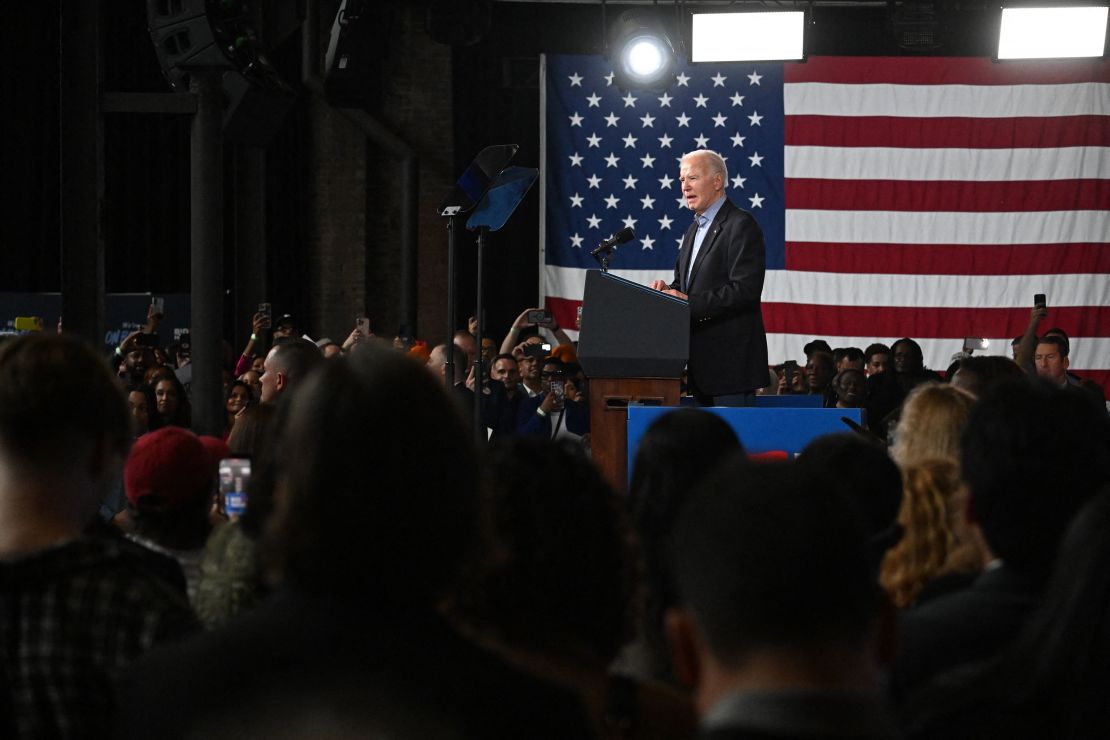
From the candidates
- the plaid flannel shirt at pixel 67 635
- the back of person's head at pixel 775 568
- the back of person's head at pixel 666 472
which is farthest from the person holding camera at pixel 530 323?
the back of person's head at pixel 775 568

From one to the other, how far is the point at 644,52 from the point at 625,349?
4830 millimetres

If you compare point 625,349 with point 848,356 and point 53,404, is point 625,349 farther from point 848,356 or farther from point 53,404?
point 848,356

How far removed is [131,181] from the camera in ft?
33.4

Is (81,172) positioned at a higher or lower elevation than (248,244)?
→ higher

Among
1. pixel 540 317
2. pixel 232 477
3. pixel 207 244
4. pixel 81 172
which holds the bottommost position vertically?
pixel 232 477

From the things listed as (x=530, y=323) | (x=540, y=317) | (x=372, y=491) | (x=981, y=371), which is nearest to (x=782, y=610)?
(x=372, y=491)

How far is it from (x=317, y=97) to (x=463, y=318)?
7.18 ft

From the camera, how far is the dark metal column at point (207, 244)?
6.03 m

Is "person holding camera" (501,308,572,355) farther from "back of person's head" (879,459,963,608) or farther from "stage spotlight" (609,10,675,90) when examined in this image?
"back of person's head" (879,459,963,608)

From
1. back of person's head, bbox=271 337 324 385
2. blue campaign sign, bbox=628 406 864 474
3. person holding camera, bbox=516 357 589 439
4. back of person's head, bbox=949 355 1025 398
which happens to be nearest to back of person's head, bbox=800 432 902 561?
back of person's head, bbox=949 355 1025 398

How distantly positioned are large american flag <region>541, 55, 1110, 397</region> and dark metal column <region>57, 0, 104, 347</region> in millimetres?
5042

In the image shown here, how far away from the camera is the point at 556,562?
1.29 metres

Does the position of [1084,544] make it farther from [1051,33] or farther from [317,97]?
[317,97]

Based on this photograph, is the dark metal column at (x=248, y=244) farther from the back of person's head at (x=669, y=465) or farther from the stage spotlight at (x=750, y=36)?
the back of person's head at (x=669, y=465)
